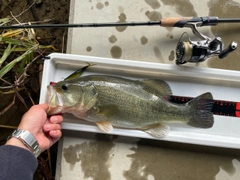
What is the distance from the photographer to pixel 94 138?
2.00m

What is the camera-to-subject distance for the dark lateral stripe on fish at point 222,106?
6.48ft

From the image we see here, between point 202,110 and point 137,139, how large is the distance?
1.48ft

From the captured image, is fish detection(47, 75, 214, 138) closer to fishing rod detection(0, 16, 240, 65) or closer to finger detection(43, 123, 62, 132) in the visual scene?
finger detection(43, 123, 62, 132)

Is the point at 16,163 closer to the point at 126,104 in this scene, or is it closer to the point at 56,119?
the point at 56,119

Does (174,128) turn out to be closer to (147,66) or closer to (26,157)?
(147,66)

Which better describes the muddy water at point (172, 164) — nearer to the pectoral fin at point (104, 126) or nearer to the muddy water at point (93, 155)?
the muddy water at point (93, 155)

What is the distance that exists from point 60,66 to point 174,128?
829 mm

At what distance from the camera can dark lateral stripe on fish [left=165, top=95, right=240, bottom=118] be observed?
1977 millimetres

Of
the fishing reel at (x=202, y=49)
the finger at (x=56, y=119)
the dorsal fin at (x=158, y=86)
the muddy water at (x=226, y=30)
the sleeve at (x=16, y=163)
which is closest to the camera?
the sleeve at (x=16, y=163)

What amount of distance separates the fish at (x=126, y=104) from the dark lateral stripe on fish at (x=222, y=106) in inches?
3.4

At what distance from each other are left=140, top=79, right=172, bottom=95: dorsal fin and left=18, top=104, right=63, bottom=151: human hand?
1.85 ft

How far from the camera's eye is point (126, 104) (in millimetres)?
1832

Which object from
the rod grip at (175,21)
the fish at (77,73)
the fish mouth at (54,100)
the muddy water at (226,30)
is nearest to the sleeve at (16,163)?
the fish mouth at (54,100)

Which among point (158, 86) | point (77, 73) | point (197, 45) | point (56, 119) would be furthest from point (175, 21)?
point (56, 119)
